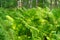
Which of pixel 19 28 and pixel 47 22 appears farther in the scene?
pixel 47 22

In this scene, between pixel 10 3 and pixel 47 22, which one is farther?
pixel 10 3

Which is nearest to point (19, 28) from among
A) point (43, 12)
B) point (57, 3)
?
point (43, 12)

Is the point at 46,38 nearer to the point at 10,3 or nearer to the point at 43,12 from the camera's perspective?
the point at 43,12

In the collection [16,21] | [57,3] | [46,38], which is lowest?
[57,3]

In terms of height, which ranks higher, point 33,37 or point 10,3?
point 33,37

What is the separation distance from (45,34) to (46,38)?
119 millimetres

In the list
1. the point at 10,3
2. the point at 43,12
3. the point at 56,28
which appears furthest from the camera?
the point at 10,3

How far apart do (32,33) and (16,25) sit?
89cm

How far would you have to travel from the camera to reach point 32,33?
18.7 feet

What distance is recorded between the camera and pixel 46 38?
20.7ft

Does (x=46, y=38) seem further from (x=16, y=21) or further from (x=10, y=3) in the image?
(x=10, y=3)

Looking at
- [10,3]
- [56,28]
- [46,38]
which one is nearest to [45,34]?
[46,38]

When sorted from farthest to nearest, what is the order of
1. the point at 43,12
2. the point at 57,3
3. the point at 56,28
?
the point at 57,3 → the point at 43,12 → the point at 56,28

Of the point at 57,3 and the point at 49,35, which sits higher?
the point at 49,35
